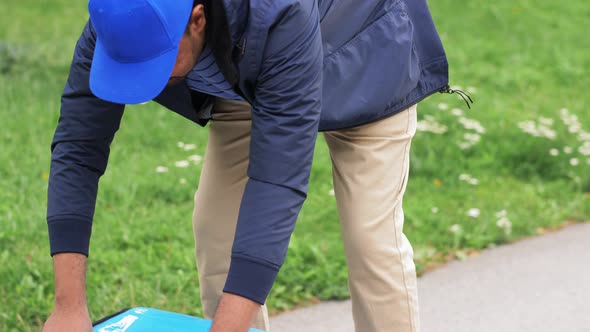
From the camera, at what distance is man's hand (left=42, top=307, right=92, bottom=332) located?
6.94 feet

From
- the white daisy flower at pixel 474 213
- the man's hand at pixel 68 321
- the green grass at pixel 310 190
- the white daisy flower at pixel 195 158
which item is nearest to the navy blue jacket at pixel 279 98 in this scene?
the man's hand at pixel 68 321

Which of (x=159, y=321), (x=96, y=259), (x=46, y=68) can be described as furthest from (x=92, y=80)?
(x=46, y=68)

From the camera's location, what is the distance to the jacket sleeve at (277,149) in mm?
1990

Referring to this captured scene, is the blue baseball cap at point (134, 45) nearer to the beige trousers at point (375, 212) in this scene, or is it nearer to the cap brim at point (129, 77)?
the cap brim at point (129, 77)

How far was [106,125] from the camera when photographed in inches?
89.8

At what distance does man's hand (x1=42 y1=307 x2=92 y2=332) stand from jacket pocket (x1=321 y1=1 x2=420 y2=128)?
0.79m

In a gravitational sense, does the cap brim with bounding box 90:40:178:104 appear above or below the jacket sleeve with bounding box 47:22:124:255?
above

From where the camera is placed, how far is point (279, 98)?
6.64ft

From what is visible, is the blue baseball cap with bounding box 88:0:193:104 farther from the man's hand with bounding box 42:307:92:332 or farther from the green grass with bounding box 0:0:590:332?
the green grass with bounding box 0:0:590:332

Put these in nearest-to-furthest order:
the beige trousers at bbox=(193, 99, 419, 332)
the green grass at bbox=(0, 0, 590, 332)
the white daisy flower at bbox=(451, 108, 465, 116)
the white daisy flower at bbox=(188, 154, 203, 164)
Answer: the beige trousers at bbox=(193, 99, 419, 332)
the green grass at bbox=(0, 0, 590, 332)
the white daisy flower at bbox=(188, 154, 203, 164)
the white daisy flower at bbox=(451, 108, 465, 116)

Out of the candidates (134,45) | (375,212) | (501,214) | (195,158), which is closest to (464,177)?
(501,214)

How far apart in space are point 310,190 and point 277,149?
260cm

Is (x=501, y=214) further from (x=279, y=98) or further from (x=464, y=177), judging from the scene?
(x=279, y=98)

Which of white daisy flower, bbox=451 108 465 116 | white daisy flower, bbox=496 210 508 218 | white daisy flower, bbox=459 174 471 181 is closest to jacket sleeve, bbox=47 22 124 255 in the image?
white daisy flower, bbox=496 210 508 218
